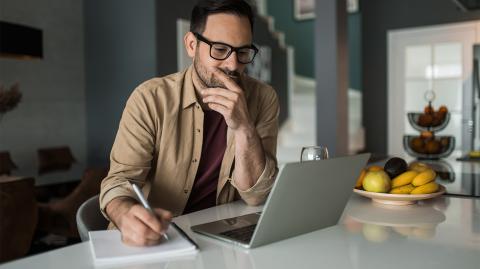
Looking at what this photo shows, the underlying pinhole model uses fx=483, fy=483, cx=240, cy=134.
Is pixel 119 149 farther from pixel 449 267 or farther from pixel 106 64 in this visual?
pixel 106 64

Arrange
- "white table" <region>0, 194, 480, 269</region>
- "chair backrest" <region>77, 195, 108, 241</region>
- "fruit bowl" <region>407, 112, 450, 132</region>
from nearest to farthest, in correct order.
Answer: "white table" <region>0, 194, 480, 269</region> → "chair backrest" <region>77, 195, 108, 241</region> → "fruit bowl" <region>407, 112, 450, 132</region>

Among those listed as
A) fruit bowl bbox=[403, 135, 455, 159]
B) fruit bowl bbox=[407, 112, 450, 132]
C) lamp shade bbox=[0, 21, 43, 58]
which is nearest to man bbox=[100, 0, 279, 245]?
fruit bowl bbox=[403, 135, 455, 159]

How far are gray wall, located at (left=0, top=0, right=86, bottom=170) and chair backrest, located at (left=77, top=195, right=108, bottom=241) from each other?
412 cm

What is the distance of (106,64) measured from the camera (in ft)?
18.3

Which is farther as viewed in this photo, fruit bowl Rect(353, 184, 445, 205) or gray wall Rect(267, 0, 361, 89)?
gray wall Rect(267, 0, 361, 89)

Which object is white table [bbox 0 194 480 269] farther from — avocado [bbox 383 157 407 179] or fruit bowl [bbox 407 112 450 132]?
fruit bowl [bbox 407 112 450 132]

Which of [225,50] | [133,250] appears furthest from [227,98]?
[133,250]

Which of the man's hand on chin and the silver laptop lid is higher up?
the man's hand on chin

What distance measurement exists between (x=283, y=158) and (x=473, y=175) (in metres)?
3.76

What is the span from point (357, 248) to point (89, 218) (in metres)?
0.76

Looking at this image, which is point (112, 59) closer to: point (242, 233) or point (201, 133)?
point (201, 133)

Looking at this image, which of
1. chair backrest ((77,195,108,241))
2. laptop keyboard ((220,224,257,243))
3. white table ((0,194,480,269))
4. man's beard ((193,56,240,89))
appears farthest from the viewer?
man's beard ((193,56,240,89))

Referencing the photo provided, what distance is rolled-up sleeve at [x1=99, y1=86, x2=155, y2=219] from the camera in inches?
55.3

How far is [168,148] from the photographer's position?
1.60 m
